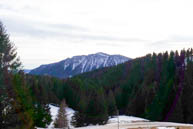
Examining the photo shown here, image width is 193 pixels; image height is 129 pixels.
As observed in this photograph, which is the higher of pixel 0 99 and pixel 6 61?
pixel 6 61

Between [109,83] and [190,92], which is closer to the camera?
[190,92]

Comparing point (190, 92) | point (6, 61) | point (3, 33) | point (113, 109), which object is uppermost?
point (3, 33)

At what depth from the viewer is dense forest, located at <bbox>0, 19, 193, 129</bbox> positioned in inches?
716

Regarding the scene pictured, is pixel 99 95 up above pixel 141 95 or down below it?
above

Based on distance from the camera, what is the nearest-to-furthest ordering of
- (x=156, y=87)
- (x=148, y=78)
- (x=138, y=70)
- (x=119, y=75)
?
1. (x=156, y=87)
2. (x=148, y=78)
3. (x=138, y=70)
4. (x=119, y=75)

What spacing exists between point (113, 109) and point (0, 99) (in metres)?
43.2

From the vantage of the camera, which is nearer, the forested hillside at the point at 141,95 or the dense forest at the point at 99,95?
the dense forest at the point at 99,95

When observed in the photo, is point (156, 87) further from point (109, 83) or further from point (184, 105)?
point (109, 83)

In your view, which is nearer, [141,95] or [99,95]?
[99,95]

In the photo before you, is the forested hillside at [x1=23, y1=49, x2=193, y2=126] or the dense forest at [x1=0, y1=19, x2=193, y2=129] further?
the forested hillside at [x1=23, y1=49, x2=193, y2=126]

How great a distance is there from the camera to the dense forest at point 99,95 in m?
18.2

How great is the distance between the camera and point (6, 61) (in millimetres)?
18328

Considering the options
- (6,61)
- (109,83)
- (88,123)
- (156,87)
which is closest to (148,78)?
(156,87)

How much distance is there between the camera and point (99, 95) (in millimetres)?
39438
